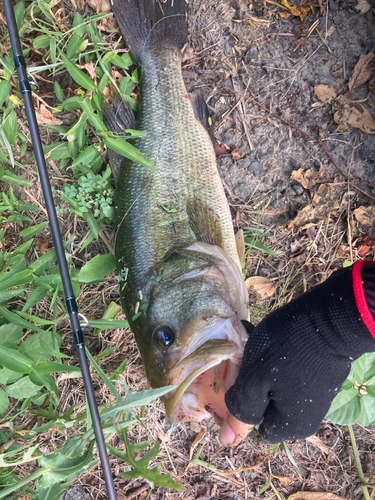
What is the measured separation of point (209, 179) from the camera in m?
2.72

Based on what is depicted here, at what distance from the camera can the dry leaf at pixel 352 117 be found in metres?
2.99

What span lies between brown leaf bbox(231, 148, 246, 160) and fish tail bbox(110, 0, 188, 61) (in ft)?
3.14

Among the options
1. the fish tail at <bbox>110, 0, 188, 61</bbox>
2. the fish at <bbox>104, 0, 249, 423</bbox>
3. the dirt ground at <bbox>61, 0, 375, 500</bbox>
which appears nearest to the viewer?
the fish at <bbox>104, 0, 249, 423</bbox>

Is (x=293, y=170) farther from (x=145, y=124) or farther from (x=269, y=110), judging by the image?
(x=145, y=124)

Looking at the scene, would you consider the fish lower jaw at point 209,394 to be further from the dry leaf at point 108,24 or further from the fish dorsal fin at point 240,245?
the dry leaf at point 108,24

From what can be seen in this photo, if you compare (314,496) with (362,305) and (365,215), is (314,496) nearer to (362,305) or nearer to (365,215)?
(362,305)

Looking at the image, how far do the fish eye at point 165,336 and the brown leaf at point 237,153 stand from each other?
165cm

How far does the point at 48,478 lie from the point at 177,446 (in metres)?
1.74

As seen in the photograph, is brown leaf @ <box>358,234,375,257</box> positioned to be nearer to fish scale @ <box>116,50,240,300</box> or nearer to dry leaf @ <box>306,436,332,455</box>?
fish scale @ <box>116,50,240,300</box>

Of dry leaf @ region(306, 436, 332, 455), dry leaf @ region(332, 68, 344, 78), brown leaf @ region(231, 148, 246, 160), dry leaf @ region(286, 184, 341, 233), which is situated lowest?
dry leaf @ region(306, 436, 332, 455)

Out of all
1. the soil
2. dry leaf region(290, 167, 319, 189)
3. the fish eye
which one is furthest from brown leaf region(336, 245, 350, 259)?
the fish eye

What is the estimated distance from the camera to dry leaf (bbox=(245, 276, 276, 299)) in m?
3.07

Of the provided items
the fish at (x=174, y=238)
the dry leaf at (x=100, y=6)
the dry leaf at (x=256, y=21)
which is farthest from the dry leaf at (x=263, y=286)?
the dry leaf at (x=100, y=6)

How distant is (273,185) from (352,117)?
0.85m
